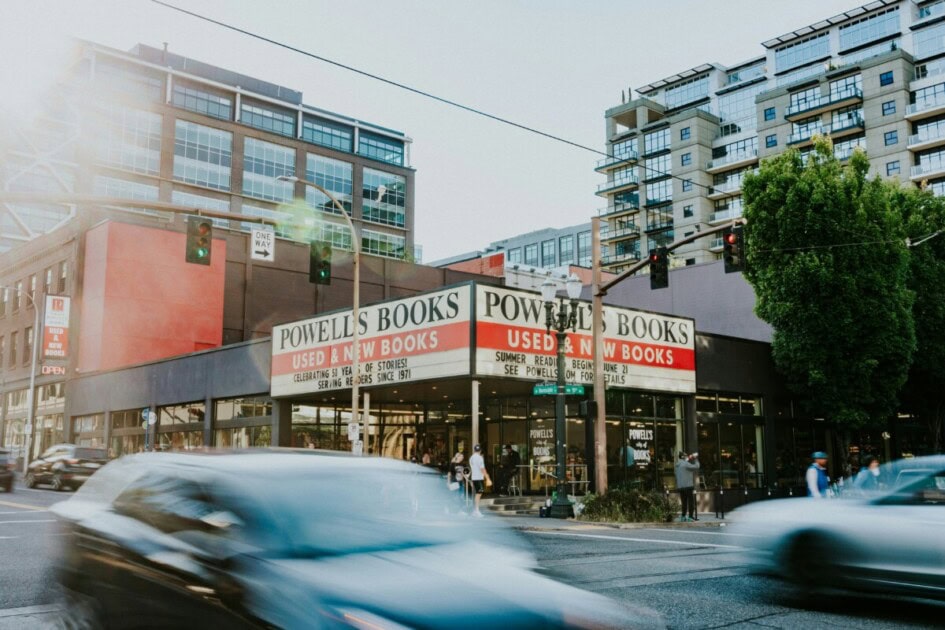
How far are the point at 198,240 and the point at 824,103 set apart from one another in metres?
76.4

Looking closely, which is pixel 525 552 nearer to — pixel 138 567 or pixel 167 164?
pixel 138 567

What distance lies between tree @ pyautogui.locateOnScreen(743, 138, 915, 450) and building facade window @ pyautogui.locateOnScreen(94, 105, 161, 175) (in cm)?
5531

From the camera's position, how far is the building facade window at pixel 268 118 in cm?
7736

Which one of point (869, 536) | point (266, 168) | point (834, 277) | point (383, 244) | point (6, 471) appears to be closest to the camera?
point (869, 536)

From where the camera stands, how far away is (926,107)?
71.0 m

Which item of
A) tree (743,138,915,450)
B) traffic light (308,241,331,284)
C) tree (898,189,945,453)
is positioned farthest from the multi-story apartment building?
traffic light (308,241,331,284)

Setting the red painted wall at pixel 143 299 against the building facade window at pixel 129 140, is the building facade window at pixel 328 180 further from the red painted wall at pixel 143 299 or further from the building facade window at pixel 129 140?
the red painted wall at pixel 143 299

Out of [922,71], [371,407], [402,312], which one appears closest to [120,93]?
[371,407]

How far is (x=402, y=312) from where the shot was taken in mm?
24469

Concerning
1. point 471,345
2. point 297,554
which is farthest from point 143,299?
point 297,554

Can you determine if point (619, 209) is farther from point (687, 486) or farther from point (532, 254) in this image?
point (687, 486)

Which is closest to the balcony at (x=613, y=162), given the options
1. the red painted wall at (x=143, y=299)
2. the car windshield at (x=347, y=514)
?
the red painted wall at (x=143, y=299)

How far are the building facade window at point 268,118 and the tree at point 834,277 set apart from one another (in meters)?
58.3

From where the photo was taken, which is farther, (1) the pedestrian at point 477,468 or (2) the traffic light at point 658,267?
(1) the pedestrian at point 477,468
